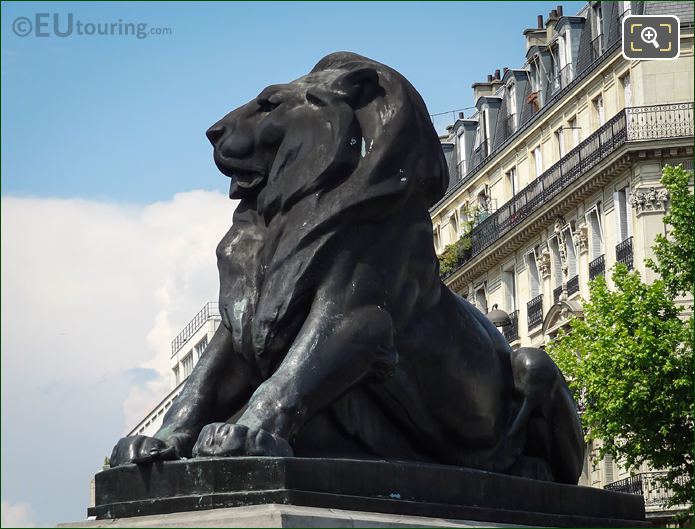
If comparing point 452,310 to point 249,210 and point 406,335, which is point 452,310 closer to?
point 406,335

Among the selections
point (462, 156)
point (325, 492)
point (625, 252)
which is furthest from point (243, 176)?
point (462, 156)

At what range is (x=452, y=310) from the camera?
8906 millimetres

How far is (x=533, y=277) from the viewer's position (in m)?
65.6

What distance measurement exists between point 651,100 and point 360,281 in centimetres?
A: 4959

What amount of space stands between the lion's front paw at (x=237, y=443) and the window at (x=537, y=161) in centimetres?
5765

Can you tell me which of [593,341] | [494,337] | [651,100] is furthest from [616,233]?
[494,337]

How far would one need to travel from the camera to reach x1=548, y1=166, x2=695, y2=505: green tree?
36.6 metres

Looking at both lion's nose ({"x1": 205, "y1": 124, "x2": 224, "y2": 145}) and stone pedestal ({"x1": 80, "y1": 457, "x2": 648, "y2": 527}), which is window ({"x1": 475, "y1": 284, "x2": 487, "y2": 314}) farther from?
stone pedestal ({"x1": 80, "y1": 457, "x2": 648, "y2": 527})

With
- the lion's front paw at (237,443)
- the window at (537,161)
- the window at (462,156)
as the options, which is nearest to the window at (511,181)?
the window at (537,161)

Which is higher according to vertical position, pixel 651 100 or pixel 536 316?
pixel 651 100

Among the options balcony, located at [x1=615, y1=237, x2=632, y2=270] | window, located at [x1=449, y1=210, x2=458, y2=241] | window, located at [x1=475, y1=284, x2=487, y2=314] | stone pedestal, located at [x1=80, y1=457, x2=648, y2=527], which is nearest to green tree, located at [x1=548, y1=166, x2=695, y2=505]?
balcony, located at [x1=615, y1=237, x2=632, y2=270]

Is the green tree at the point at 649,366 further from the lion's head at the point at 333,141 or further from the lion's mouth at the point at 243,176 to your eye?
the lion's mouth at the point at 243,176

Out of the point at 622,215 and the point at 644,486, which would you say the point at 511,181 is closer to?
the point at 622,215

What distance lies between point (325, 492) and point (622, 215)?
50.1 metres
